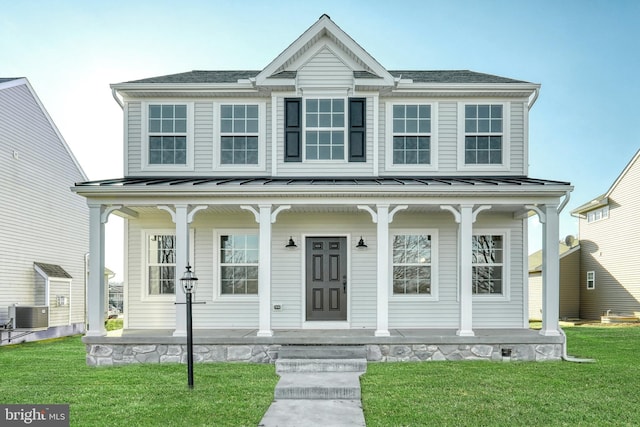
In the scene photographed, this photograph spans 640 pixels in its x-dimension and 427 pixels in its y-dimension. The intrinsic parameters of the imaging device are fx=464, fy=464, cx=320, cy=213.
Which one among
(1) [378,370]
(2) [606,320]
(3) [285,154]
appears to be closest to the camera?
(1) [378,370]

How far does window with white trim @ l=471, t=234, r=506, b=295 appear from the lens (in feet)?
34.5

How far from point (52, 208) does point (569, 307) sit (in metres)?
24.5

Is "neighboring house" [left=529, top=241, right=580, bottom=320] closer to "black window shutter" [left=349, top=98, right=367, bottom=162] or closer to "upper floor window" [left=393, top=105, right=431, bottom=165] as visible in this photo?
"upper floor window" [left=393, top=105, right=431, bottom=165]

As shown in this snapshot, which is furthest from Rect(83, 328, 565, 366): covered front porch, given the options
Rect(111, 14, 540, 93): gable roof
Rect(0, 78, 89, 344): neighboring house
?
Rect(0, 78, 89, 344): neighboring house

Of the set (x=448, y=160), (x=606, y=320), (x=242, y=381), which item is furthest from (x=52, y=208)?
(x=606, y=320)

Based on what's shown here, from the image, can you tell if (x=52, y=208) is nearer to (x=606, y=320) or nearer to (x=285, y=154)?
(x=285, y=154)

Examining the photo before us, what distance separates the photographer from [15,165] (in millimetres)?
14461

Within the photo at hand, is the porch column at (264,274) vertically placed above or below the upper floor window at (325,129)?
below

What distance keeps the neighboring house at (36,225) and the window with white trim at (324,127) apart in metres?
9.83

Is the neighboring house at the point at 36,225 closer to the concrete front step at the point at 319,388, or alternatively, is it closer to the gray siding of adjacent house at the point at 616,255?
the concrete front step at the point at 319,388

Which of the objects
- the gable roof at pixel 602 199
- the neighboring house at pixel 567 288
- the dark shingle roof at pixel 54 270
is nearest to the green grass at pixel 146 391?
the dark shingle roof at pixel 54 270

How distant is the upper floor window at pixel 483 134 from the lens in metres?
10.6

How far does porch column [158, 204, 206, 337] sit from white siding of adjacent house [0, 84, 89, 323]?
26.0 ft

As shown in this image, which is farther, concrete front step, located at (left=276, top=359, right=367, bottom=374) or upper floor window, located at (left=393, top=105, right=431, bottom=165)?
upper floor window, located at (left=393, top=105, right=431, bottom=165)
